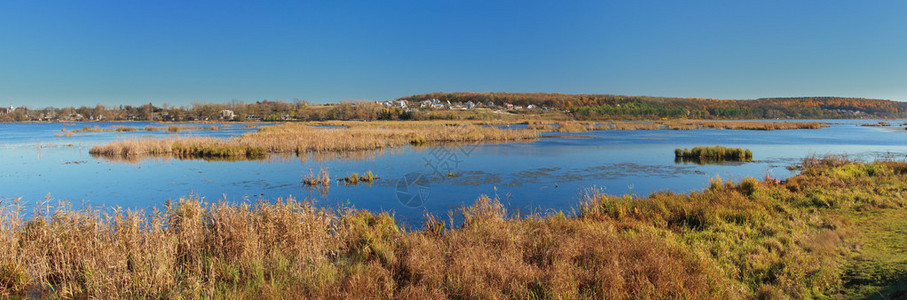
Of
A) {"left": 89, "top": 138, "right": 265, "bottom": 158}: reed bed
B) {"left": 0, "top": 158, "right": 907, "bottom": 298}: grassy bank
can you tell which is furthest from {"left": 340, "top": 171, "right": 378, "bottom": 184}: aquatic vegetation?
{"left": 89, "top": 138, "right": 265, "bottom": 158}: reed bed

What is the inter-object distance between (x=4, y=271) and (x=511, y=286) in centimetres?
623

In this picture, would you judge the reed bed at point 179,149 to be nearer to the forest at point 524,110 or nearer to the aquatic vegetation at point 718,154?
the aquatic vegetation at point 718,154

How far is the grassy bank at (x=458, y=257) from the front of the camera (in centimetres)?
476

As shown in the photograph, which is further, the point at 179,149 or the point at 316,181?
the point at 179,149

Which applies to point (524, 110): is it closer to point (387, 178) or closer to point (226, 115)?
point (226, 115)

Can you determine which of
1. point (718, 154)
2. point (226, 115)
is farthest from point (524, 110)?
point (718, 154)

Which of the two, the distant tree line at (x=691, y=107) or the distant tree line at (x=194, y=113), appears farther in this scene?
the distant tree line at (x=691, y=107)

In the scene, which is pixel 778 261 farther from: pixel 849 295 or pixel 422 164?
pixel 422 164

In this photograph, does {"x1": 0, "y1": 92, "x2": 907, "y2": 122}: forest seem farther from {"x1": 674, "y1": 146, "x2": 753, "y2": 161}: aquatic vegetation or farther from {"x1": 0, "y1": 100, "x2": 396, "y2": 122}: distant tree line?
{"x1": 674, "y1": 146, "x2": 753, "y2": 161}: aquatic vegetation

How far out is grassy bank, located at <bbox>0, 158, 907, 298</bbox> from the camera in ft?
15.6

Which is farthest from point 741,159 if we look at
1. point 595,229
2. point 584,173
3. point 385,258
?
point 385,258

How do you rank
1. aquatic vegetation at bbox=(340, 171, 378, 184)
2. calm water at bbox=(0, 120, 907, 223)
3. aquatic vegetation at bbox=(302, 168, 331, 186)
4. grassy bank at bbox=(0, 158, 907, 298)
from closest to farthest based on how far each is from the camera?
1. grassy bank at bbox=(0, 158, 907, 298)
2. calm water at bbox=(0, 120, 907, 223)
3. aquatic vegetation at bbox=(302, 168, 331, 186)
4. aquatic vegetation at bbox=(340, 171, 378, 184)

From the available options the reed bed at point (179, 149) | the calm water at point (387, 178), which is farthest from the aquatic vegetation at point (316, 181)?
the reed bed at point (179, 149)

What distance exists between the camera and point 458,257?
5.47m
